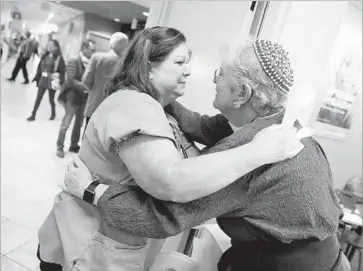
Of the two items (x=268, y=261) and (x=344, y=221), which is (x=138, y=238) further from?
(x=344, y=221)

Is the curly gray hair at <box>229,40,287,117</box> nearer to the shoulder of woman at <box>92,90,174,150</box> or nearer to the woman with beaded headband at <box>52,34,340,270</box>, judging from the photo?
the woman with beaded headband at <box>52,34,340,270</box>

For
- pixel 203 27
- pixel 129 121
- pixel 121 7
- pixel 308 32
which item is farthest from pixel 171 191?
pixel 121 7

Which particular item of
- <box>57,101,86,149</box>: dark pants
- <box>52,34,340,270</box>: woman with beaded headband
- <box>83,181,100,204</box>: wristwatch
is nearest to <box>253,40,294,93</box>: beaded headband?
<box>52,34,340,270</box>: woman with beaded headband

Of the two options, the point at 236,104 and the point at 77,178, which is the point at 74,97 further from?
the point at 236,104

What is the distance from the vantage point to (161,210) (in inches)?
33.6

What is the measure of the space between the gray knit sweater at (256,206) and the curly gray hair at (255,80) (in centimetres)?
10

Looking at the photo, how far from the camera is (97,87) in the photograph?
358 centimetres

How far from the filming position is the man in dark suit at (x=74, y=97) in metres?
4.12

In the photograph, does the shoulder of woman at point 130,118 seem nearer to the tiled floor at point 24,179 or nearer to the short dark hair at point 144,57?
the short dark hair at point 144,57

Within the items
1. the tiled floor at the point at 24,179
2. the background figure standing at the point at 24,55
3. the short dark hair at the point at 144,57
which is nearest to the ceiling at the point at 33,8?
the short dark hair at the point at 144,57

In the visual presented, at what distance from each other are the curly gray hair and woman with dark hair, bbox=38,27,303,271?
5.6 inches

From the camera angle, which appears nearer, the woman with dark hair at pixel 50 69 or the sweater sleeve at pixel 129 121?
the sweater sleeve at pixel 129 121

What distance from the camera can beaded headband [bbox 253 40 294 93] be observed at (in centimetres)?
91

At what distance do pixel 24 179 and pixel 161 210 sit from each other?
8.54 ft
